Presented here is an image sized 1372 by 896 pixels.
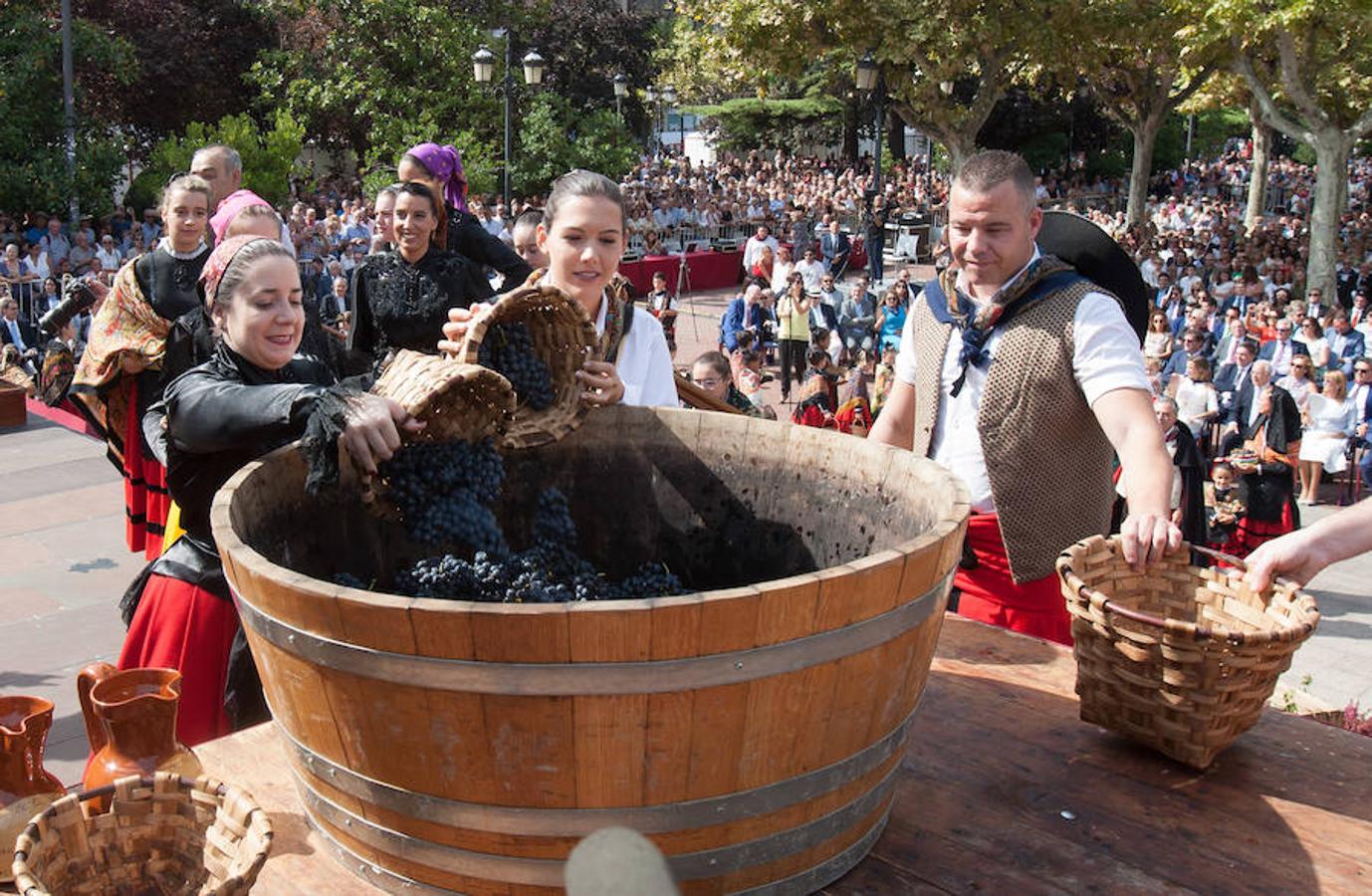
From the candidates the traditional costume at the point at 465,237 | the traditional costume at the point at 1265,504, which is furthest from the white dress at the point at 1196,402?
the traditional costume at the point at 465,237

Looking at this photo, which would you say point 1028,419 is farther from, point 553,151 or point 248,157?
point 553,151

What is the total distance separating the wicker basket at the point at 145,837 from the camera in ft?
5.25

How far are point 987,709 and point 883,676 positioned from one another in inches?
29.1

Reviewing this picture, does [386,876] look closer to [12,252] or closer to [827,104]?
[12,252]

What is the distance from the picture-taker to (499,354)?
106 inches

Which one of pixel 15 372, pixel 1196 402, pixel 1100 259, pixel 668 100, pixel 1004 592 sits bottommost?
pixel 1196 402

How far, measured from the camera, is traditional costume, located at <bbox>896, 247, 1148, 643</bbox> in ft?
10.2

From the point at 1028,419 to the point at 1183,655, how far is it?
3.60ft

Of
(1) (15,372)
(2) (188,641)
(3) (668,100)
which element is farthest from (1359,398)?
(3) (668,100)

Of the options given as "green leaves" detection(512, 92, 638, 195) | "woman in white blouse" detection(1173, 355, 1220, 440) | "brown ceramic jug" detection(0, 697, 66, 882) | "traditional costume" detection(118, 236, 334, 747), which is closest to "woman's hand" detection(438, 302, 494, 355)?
"traditional costume" detection(118, 236, 334, 747)

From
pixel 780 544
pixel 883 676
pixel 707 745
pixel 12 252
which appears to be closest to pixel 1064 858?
pixel 883 676

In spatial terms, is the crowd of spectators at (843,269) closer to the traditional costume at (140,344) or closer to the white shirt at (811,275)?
the white shirt at (811,275)

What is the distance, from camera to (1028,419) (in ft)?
10.3

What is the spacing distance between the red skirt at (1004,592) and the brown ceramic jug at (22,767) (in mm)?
2231
